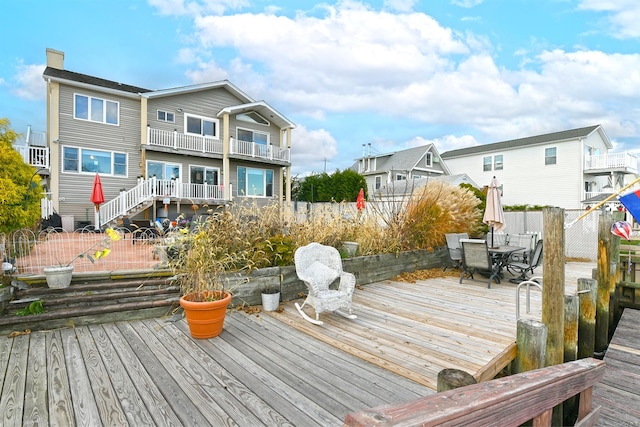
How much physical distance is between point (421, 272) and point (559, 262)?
14.2 ft

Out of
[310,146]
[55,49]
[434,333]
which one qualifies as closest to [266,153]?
[55,49]

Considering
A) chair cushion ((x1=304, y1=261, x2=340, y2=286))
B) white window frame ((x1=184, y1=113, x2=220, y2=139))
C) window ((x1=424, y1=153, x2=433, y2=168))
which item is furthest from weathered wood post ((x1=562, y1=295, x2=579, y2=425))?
window ((x1=424, y1=153, x2=433, y2=168))

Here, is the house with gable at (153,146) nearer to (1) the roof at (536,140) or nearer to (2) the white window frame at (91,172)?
(2) the white window frame at (91,172)

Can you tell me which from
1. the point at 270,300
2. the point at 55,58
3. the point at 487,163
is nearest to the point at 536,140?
the point at 487,163

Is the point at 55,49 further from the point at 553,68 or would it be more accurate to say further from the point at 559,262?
the point at 553,68

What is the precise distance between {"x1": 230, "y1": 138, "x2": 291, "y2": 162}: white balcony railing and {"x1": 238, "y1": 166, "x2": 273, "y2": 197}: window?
1025mm

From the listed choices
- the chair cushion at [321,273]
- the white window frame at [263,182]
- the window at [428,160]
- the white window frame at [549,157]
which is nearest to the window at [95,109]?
the white window frame at [263,182]

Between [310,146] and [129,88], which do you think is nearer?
[129,88]

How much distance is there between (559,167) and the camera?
68.1 ft

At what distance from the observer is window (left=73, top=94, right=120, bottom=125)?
13008mm

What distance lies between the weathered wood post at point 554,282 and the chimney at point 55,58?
63.7 feet

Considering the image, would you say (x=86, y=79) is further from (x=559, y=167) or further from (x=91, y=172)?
(x=559, y=167)

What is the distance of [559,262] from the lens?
2.94m

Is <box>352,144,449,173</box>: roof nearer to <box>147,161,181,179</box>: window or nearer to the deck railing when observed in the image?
<box>147,161,181,179</box>: window
